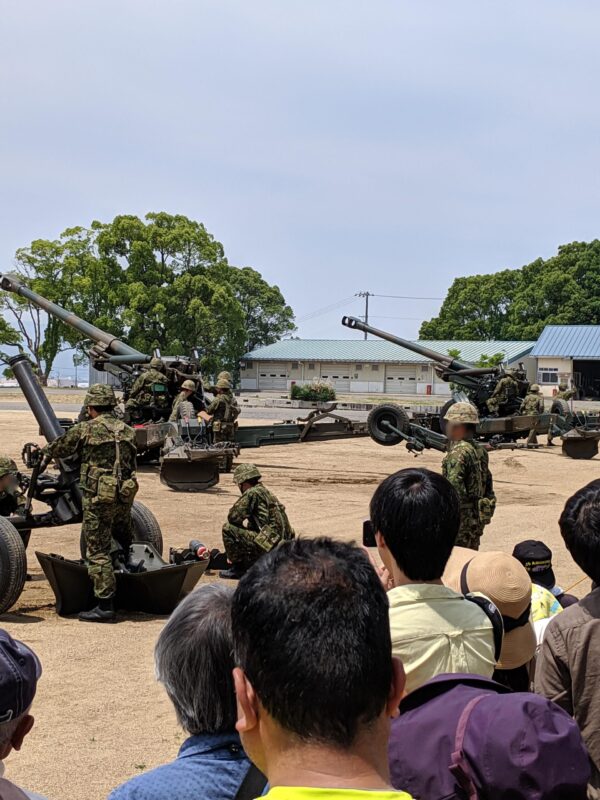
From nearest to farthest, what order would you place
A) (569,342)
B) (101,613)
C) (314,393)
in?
(101,613) → (314,393) → (569,342)

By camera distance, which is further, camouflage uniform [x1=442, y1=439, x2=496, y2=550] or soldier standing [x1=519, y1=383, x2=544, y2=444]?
soldier standing [x1=519, y1=383, x2=544, y2=444]

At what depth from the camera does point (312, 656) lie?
158 centimetres

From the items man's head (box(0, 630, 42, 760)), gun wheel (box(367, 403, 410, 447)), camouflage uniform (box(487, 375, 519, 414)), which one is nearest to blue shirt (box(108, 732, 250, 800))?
man's head (box(0, 630, 42, 760))

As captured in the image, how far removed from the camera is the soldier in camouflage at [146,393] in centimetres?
1712

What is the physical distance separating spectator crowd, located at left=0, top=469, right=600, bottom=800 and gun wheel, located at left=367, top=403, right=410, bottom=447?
50.4 ft

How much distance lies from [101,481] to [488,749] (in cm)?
589

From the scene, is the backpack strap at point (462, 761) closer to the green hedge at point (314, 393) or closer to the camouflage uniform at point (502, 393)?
the camouflage uniform at point (502, 393)

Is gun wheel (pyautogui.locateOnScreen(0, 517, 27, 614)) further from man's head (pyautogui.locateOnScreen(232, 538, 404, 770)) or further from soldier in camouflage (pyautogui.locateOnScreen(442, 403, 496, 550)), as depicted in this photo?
man's head (pyautogui.locateOnScreen(232, 538, 404, 770))

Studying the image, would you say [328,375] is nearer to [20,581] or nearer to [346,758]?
[20,581]

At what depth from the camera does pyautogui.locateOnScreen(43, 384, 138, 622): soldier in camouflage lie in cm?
740

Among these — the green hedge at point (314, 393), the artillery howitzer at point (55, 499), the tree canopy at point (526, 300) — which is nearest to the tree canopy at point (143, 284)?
the green hedge at point (314, 393)

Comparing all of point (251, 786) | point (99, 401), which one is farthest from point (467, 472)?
point (251, 786)

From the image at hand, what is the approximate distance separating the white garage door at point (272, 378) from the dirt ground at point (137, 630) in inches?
1710

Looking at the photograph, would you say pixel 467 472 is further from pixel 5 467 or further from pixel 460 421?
pixel 5 467
